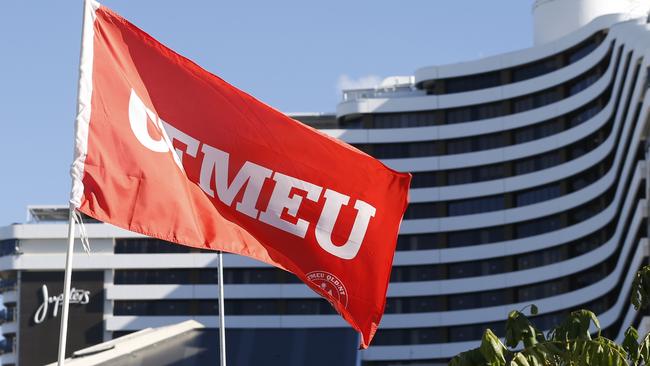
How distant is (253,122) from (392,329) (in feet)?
362

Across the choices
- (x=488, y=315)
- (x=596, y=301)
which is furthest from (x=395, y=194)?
(x=488, y=315)

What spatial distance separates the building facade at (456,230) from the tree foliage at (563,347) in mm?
95769

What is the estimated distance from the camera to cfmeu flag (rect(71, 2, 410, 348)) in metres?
20.0

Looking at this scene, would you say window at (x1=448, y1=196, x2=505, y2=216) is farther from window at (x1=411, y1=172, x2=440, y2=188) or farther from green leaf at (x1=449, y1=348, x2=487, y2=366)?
green leaf at (x1=449, y1=348, x2=487, y2=366)

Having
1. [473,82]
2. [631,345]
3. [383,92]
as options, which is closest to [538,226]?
[473,82]

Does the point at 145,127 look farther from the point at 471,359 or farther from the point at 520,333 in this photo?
the point at 520,333

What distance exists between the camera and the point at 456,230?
132 meters

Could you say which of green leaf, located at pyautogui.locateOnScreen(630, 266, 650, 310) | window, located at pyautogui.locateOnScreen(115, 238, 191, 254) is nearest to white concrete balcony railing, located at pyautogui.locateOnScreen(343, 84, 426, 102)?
window, located at pyautogui.locateOnScreen(115, 238, 191, 254)

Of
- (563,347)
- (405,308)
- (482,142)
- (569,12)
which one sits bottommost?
(405,308)

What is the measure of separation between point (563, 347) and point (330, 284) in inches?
169

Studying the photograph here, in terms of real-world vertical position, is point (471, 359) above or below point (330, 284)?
below

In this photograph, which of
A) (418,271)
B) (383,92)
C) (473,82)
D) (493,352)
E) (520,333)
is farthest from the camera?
(383,92)

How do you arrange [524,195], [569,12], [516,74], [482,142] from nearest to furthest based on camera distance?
[524,195] < [569,12] < [516,74] < [482,142]

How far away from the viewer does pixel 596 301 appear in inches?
4569
